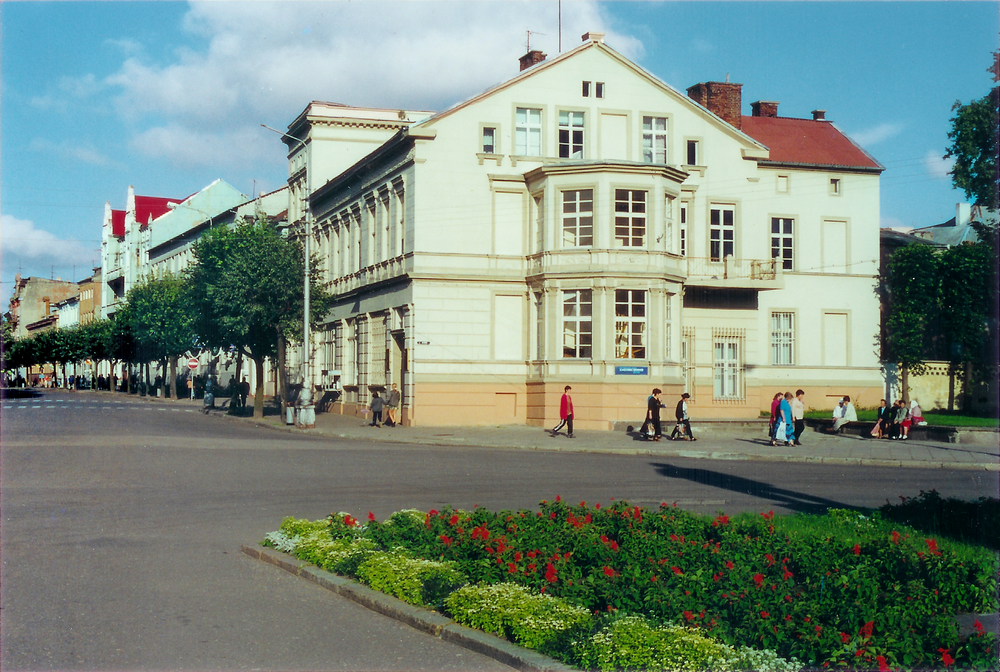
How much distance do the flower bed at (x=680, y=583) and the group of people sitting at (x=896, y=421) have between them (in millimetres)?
23766

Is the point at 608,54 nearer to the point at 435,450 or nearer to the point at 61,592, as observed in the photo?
the point at 435,450

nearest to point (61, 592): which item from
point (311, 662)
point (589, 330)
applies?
point (311, 662)

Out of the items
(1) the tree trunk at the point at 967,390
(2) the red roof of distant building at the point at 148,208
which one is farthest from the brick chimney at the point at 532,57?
(2) the red roof of distant building at the point at 148,208

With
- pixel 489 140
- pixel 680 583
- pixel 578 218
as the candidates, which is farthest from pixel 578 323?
pixel 680 583

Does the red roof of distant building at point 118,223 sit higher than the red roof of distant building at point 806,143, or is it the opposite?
the red roof of distant building at point 118,223

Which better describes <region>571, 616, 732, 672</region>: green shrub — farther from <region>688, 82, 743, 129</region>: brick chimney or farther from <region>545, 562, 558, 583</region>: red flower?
<region>688, 82, 743, 129</region>: brick chimney

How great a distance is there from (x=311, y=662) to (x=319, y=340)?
4762 cm

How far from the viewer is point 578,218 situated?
3612cm

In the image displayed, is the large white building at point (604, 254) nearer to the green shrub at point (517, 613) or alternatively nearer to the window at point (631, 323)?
the window at point (631, 323)

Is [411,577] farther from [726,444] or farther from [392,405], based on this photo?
[392,405]

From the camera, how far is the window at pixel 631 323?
3525 centimetres

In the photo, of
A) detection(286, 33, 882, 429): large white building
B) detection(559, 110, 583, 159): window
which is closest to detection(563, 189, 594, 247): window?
detection(286, 33, 882, 429): large white building

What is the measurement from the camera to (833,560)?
8.23 metres

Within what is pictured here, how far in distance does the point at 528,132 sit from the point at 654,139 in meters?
5.14
